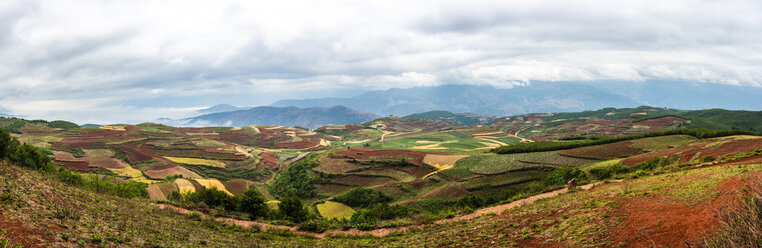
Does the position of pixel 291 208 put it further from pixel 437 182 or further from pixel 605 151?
pixel 605 151

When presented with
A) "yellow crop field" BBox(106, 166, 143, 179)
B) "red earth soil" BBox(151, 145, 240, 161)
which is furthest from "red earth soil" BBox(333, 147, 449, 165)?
"yellow crop field" BBox(106, 166, 143, 179)

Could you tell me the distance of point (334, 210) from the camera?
227 feet

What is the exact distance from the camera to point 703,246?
12.5 metres

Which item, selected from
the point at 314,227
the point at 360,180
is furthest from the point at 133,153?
the point at 314,227

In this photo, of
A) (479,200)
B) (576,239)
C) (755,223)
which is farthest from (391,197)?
(755,223)

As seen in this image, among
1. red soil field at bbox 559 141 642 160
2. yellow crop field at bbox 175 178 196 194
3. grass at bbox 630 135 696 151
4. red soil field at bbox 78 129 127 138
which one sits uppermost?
red soil field at bbox 78 129 127 138

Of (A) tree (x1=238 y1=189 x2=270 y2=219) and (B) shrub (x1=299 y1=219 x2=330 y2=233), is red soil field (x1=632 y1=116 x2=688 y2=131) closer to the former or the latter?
(B) shrub (x1=299 y1=219 x2=330 y2=233)

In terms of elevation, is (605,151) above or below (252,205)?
above

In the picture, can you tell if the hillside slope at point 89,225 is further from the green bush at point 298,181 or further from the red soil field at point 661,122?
the red soil field at point 661,122

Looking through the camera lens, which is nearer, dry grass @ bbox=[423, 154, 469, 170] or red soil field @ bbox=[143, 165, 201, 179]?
dry grass @ bbox=[423, 154, 469, 170]

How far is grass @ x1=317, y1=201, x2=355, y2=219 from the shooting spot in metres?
65.9

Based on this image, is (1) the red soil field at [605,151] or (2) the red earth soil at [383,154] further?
(2) the red earth soil at [383,154]

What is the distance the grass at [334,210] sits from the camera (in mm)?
65875

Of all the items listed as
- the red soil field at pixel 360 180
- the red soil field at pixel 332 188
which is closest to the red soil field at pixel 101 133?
the red soil field at pixel 332 188
